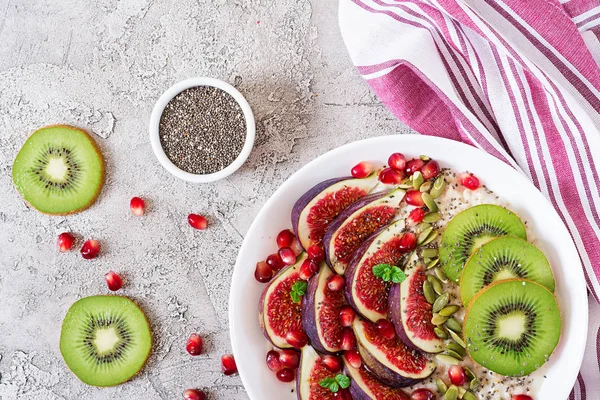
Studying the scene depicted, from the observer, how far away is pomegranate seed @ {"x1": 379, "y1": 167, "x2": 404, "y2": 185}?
220 cm

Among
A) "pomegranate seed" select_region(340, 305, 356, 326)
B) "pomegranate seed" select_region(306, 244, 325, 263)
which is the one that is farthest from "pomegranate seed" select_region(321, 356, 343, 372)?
"pomegranate seed" select_region(306, 244, 325, 263)

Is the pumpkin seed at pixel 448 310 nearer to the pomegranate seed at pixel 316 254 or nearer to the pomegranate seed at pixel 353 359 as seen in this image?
the pomegranate seed at pixel 353 359

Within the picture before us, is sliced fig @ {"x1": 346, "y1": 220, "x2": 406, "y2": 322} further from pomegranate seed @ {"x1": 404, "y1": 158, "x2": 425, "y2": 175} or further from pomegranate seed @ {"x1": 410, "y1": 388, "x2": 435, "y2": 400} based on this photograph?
pomegranate seed @ {"x1": 410, "y1": 388, "x2": 435, "y2": 400}

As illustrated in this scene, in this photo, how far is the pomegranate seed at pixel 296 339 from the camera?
2170 mm

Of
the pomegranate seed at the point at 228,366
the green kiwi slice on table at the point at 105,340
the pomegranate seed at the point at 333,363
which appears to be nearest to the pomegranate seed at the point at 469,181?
the pomegranate seed at the point at 333,363

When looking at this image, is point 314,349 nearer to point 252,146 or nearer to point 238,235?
point 238,235

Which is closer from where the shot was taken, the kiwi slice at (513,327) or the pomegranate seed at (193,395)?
the kiwi slice at (513,327)

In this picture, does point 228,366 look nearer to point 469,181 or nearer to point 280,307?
point 280,307

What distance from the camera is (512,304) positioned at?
2031 mm

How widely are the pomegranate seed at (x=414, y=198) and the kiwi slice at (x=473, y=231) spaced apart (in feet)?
0.42

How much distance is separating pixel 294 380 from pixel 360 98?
1.09 m

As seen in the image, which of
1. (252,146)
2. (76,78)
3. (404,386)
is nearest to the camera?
(404,386)

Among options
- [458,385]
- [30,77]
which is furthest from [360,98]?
[30,77]

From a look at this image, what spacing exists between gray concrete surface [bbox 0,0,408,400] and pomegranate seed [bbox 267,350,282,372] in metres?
0.31
